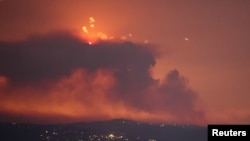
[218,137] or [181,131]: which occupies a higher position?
[181,131]

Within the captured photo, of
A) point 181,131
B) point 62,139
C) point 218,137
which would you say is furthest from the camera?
point 62,139

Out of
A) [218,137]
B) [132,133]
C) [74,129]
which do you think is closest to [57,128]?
[74,129]

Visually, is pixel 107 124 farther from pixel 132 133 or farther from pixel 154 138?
pixel 154 138

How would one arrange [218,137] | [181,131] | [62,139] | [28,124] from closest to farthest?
1. [218,137]
2. [181,131]
3. [28,124]
4. [62,139]

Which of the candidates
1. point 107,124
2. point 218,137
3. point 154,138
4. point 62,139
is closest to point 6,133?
point 62,139

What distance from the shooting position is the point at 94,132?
20328 millimetres

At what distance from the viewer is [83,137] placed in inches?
816

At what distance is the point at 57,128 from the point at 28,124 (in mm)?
1649

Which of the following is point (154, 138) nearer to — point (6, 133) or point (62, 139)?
point (62, 139)

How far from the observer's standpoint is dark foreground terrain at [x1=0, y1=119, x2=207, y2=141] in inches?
767

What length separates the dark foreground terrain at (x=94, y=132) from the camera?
63.9ft

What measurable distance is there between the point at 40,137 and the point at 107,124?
13.4 feet

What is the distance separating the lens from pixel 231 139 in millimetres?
7387

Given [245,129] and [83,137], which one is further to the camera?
[83,137]
